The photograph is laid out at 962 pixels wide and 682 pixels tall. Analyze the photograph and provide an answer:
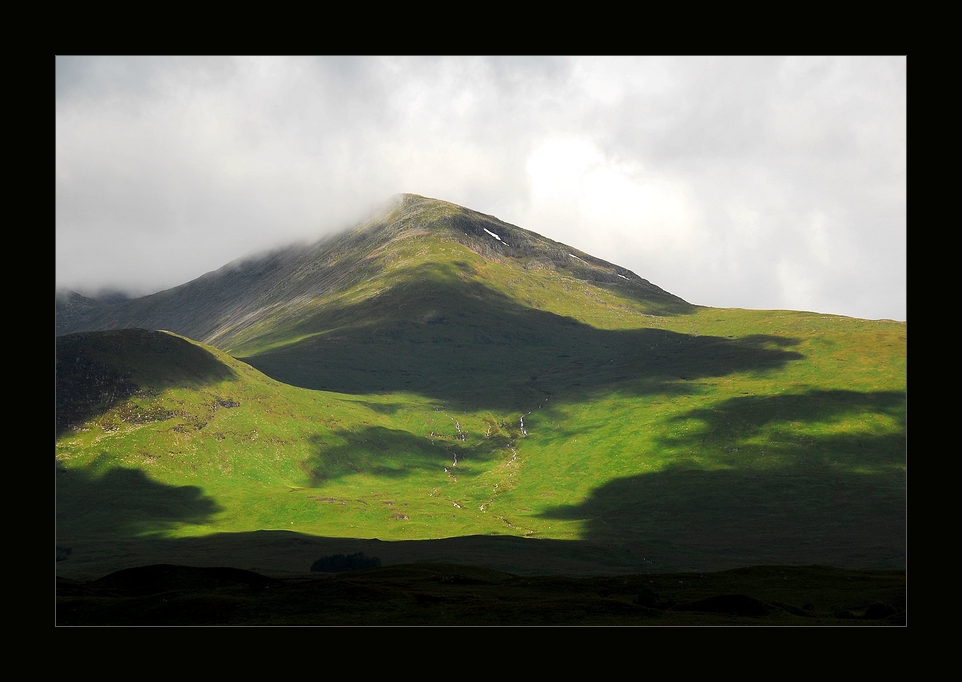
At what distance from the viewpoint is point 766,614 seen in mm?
79625

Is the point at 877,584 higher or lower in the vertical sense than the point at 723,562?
higher

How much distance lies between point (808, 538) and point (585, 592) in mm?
121807

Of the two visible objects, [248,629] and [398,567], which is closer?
[248,629]

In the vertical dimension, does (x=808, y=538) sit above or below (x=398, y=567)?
below

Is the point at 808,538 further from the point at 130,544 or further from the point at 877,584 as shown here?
the point at 130,544
